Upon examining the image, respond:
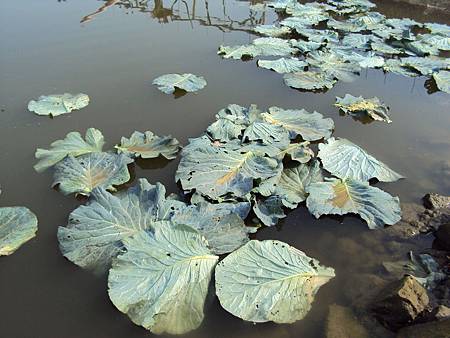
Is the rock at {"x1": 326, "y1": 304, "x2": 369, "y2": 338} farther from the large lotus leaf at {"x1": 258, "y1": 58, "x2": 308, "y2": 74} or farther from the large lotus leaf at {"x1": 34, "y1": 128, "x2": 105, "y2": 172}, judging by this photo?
the large lotus leaf at {"x1": 258, "y1": 58, "x2": 308, "y2": 74}

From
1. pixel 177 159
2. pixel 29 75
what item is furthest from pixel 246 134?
pixel 29 75

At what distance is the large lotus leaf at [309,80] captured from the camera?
518 cm

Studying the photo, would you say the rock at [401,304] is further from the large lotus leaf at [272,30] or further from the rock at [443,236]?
the large lotus leaf at [272,30]

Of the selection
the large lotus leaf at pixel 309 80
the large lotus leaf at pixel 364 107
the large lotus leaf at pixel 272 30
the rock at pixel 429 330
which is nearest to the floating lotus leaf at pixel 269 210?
the rock at pixel 429 330

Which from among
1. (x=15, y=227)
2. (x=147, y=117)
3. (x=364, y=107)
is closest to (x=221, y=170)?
(x=147, y=117)

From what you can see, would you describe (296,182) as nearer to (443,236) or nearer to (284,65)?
(443,236)

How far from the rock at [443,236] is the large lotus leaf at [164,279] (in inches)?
66.2

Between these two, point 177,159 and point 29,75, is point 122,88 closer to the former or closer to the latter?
point 29,75

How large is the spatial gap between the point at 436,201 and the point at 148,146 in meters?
2.52

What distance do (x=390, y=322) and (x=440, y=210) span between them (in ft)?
4.14

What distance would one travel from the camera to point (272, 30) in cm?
679

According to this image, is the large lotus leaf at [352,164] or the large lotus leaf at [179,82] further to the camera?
the large lotus leaf at [179,82]

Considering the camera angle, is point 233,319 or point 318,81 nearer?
point 233,319

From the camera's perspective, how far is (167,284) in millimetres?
2539
